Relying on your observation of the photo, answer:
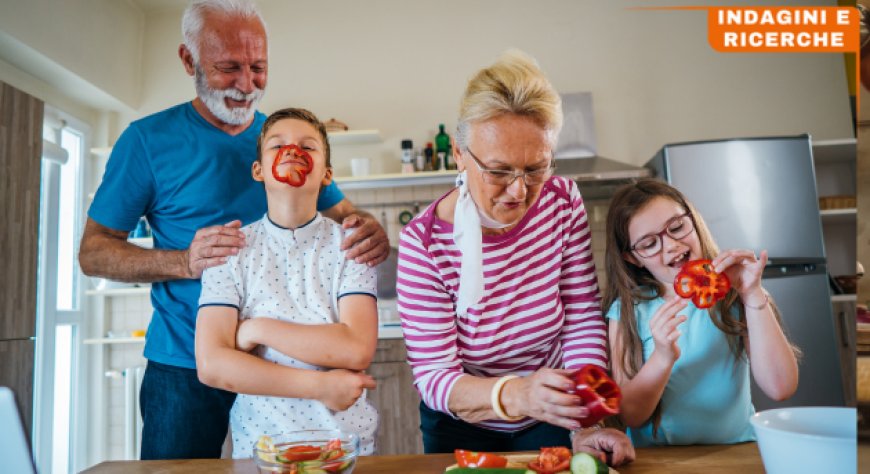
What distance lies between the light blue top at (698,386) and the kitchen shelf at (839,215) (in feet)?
1.67

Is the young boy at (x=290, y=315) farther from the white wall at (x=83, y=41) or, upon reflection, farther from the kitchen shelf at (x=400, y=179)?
the white wall at (x=83, y=41)

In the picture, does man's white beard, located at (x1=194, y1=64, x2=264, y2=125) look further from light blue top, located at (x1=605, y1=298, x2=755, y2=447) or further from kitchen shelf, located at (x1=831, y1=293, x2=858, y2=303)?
kitchen shelf, located at (x1=831, y1=293, x2=858, y2=303)

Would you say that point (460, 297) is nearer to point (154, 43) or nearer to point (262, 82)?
point (262, 82)

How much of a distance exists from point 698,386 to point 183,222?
1.05m

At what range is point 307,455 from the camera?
34.9 inches

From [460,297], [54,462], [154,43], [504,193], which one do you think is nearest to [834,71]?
[504,193]

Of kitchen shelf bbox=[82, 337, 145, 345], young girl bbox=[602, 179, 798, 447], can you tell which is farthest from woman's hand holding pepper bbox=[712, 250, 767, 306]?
kitchen shelf bbox=[82, 337, 145, 345]

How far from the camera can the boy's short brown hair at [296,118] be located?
117cm

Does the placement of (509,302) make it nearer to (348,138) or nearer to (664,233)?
(664,233)

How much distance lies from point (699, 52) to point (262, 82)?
1.14 m

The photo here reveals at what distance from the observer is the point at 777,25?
1.36m

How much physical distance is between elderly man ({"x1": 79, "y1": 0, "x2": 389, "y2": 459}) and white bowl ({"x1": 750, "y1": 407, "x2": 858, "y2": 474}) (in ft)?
2.34

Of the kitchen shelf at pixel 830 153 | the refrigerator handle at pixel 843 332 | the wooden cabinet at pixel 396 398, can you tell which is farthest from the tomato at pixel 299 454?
the kitchen shelf at pixel 830 153

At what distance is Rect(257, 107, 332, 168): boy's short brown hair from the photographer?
117cm
